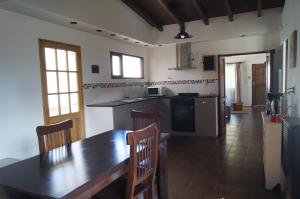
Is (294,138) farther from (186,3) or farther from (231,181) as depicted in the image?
(186,3)

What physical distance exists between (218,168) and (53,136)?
2.31 meters

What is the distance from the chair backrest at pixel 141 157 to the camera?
1497 mm

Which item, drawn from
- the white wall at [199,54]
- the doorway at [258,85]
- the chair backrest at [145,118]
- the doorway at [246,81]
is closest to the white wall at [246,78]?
the doorway at [246,81]

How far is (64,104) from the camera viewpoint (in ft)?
11.8

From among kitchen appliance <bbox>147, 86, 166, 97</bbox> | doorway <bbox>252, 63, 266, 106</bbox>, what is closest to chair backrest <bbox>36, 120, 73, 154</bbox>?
kitchen appliance <bbox>147, 86, 166, 97</bbox>

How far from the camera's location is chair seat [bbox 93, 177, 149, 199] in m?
1.62

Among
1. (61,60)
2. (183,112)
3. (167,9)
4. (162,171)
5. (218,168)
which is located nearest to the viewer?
(162,171)

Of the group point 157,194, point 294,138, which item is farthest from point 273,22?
point 157,194

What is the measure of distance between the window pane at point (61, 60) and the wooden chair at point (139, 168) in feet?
7.71

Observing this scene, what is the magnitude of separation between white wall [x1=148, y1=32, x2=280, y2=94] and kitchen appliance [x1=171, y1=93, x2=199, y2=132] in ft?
1.72

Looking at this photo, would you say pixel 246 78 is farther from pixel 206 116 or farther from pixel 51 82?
pixel 51 82

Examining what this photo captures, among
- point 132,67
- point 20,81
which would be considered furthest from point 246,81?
point 20,81

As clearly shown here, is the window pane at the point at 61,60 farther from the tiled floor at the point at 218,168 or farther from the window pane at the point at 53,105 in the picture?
the tiled floor at the point at 218,168

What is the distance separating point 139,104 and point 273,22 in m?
3.27
